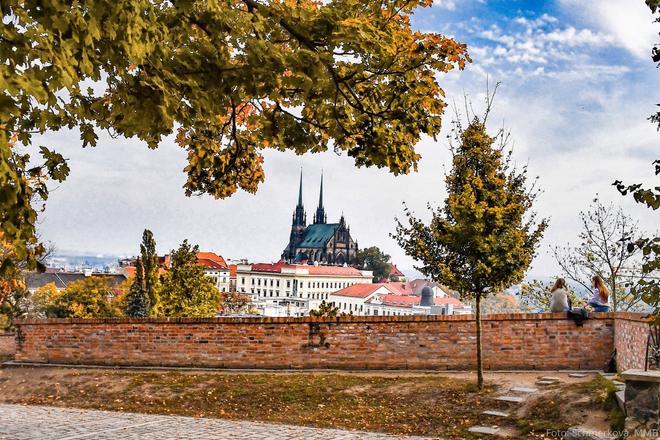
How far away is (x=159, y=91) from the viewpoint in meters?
4.64

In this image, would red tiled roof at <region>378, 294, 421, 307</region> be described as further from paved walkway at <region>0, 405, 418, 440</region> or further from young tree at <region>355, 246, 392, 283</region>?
paved walkway at <region>0, 405, 418, 440</region>

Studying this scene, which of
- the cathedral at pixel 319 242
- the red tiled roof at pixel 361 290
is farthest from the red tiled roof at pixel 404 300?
the cathedral at pixel 319 242

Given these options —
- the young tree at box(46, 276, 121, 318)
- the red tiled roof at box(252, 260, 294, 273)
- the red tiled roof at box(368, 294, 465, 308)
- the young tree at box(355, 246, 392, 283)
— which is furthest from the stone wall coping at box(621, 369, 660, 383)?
the red tiled roof at box(252, 260, 294, 273)

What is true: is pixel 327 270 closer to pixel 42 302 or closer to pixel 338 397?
pixel 42 302

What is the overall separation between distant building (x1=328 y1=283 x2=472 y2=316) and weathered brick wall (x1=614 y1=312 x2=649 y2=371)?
88901 millimetres

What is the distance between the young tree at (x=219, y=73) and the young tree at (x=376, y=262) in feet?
431

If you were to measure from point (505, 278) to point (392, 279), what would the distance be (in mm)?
129891

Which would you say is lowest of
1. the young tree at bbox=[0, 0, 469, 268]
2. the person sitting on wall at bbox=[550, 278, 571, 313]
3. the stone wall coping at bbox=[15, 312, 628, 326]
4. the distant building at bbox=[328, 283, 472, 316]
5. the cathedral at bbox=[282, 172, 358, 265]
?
the distant building at bbox=[328, 283, 472, 316]

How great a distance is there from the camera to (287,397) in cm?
1105

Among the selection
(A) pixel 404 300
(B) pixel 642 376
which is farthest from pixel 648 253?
(A) pixel 404 300

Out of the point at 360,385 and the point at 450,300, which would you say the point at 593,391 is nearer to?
the point at 360,385

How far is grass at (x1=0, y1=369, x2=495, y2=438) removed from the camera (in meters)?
9.49

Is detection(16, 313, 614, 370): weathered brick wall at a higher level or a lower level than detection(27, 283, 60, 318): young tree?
higher

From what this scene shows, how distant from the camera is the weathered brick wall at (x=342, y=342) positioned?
1259 centimetres
